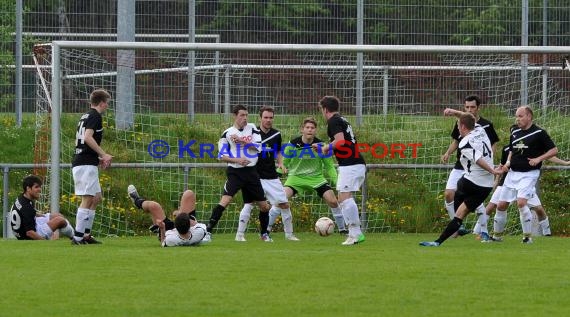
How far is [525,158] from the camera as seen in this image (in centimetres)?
1694

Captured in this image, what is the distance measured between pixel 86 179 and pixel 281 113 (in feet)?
19.4

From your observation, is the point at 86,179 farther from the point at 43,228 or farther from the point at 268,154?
the point at 268,154

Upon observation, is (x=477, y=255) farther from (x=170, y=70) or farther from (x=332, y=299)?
(x=170, y=70)

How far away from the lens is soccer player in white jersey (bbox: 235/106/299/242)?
1780 cm

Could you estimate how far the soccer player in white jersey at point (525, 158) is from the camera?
16.8 m

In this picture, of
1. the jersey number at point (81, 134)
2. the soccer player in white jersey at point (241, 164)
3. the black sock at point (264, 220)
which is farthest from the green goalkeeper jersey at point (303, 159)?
the jersey number at point (81, 134)

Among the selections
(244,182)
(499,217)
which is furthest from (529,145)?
(244,182)

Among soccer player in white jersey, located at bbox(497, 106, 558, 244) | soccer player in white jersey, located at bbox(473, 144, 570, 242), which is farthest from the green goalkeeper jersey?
soccer player in white jersey, located at bbox(497, 106, 558, 244)

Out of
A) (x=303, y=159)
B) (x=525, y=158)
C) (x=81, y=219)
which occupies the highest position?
(x=525, y=158)

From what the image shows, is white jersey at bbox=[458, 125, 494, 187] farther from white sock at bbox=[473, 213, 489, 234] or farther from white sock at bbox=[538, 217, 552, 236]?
white sock at bbox=[538, 217, 552, 236]

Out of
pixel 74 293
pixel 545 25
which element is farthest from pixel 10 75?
pixel 74 293

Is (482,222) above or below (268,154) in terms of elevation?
below

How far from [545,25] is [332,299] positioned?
1400cm

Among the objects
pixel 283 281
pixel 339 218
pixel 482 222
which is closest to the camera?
pixel 283 281
